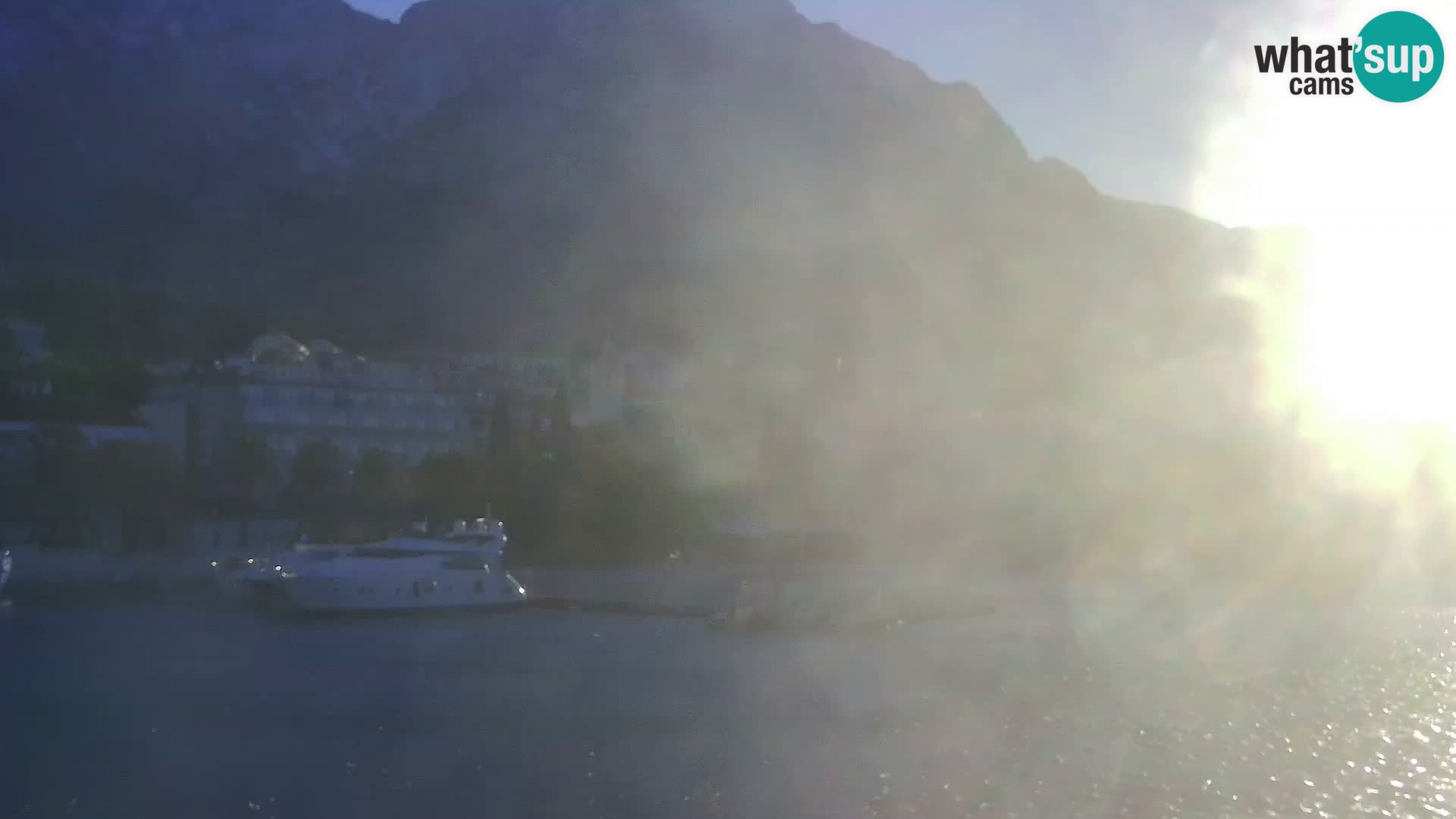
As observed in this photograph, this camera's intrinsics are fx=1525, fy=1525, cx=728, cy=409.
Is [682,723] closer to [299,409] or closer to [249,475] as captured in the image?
[249,475]

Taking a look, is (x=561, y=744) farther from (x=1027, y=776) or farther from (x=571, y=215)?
(x=571, y=215)

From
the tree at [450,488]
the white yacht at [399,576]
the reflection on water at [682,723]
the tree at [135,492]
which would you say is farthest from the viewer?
the tree at [450,488]

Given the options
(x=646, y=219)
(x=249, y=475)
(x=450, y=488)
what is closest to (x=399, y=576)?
(x=249, y=475)

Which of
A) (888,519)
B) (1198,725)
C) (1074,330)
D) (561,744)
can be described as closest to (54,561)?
(561,744)

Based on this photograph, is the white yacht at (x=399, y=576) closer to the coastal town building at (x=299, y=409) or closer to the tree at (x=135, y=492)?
the tree at (x=135, y=492)

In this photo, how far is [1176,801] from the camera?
14.2 meters

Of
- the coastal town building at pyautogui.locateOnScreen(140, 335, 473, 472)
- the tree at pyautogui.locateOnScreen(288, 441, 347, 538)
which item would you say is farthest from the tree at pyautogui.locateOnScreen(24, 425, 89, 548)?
the coastal town building at pyautogui.locateOnScreen(140, 335, 473, 472)

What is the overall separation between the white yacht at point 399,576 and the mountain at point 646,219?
23.8 meters

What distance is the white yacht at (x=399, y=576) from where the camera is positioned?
30.1 meters

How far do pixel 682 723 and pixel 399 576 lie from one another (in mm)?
14617

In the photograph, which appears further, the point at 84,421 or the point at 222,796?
the point at 84,421

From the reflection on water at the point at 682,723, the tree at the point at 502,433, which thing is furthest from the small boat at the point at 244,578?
the tree at the point at 502,433

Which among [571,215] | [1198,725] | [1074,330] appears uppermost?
[571,215]

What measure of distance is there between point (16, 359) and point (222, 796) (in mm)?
43518
